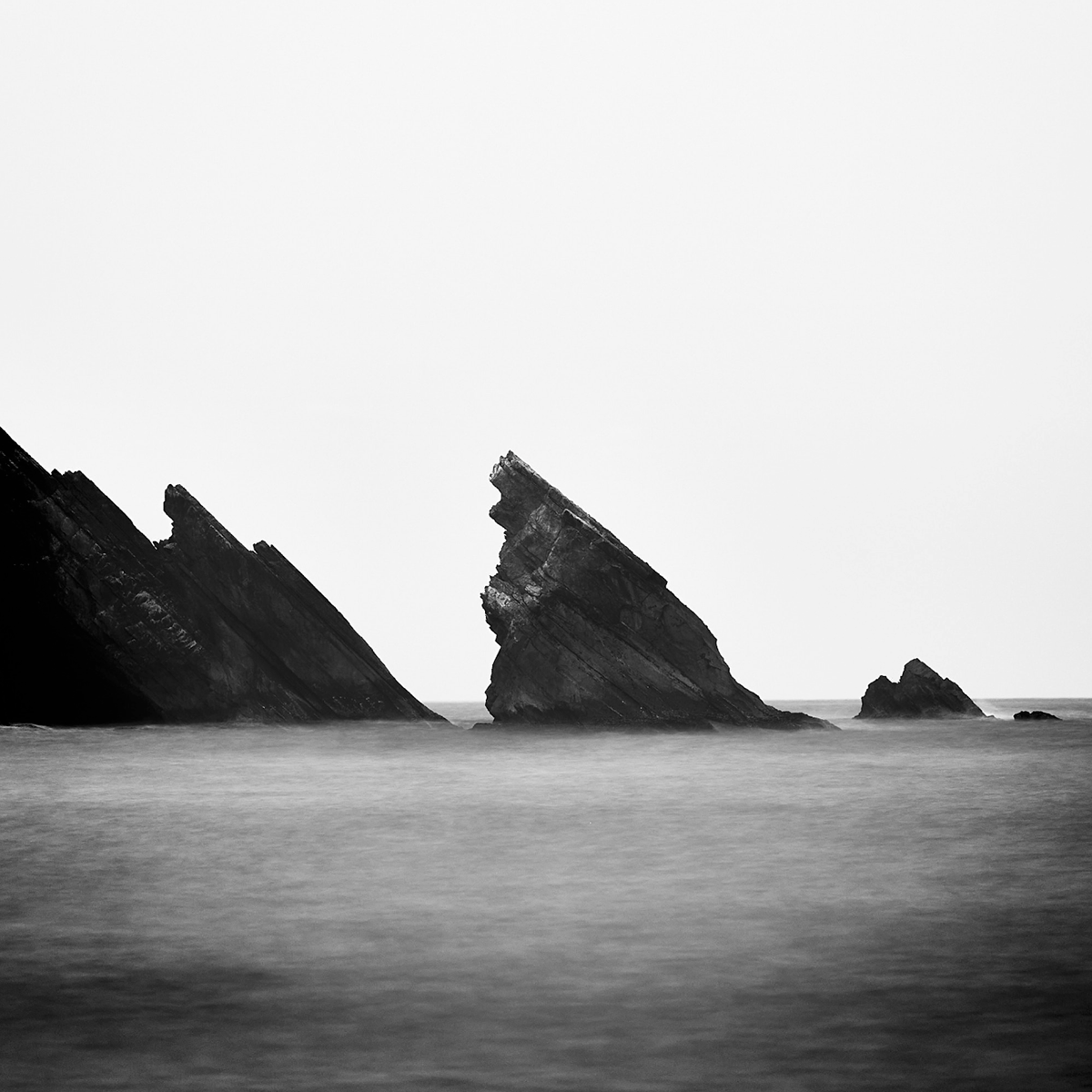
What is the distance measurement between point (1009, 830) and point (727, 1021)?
19.8m

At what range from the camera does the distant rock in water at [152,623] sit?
71.7 meters

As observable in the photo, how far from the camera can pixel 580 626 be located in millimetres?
73125

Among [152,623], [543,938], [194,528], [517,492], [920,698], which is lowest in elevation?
[543,938]

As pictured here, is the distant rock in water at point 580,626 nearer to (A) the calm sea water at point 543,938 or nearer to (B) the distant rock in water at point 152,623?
(B) the distant rock in water at point 152,623

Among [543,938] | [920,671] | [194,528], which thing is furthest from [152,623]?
Answer: [920,671]

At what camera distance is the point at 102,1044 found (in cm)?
1209

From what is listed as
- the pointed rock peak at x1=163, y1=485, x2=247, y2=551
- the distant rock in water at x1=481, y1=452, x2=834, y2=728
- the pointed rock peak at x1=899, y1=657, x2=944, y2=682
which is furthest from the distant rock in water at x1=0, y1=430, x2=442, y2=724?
the pointed rock peak at x1=899, y1=657, x2=944, y2=682

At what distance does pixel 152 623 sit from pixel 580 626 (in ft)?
79.1

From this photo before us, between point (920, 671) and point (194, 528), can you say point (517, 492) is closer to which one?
point (194, 528)

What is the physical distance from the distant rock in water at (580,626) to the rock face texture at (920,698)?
130 feet

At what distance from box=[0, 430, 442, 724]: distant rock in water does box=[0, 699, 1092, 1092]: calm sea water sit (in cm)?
3196

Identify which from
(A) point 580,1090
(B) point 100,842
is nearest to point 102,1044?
(A) point 580,1090

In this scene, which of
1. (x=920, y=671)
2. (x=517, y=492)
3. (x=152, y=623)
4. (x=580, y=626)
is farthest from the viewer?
(x=920, y=671)

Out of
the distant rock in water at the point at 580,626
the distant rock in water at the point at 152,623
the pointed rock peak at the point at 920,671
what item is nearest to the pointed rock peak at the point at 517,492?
the distant rock in water at the point at 580,626
